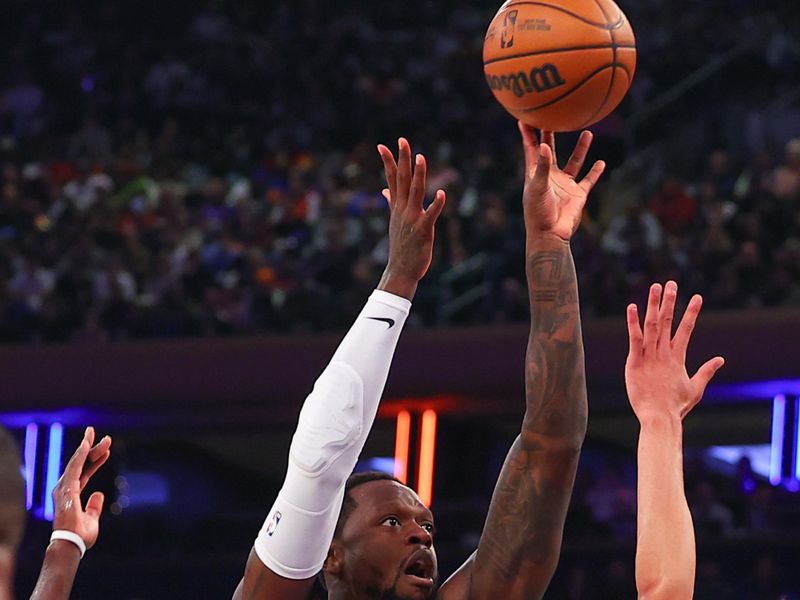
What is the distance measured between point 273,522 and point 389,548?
0.45 m

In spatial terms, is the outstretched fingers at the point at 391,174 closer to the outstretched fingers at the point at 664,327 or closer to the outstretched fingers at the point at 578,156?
the outstretched fingers at the point at 578,156

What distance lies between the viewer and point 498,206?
472 inches

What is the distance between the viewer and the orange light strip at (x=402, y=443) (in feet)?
35.1

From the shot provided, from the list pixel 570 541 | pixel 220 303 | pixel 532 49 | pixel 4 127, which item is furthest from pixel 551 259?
pixel 4 127

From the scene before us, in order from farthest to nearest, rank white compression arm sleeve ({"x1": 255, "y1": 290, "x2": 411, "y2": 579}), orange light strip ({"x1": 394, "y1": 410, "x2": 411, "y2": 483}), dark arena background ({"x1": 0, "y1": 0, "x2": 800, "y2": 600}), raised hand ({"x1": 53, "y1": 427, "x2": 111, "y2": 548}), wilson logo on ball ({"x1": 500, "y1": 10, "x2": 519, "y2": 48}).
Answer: orange light strip ({"x1": 394, "y1": 410, "x2": 411, "y2": 483})
dark arena background ({"x1": 0, "y1": 0, "x2": 800, "y2": 600})
wilson logo on ball ({"x1": 500, "y1": 10, "x2": 519, "y2": 48})
raised hand ({"x1": 53, "y1": 427, "x2": 111, "y2": 548})
white compression arm sleeve ({"x1": 255, "y1": 290, "x2": 411, "y2": 579})

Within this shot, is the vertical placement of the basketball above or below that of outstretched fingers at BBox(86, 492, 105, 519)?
above

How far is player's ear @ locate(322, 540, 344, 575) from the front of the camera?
313 cm

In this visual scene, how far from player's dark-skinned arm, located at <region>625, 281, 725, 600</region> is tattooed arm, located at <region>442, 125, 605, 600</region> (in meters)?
0.18

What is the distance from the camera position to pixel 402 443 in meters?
10.7

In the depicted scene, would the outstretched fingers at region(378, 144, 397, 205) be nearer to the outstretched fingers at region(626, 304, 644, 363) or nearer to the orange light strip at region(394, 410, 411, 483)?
the outstretched fingers at region(626, 304, 644, 363)

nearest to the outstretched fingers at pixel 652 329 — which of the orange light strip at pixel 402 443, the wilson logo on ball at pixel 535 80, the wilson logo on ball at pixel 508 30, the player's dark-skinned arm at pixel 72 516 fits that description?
the wilson logo on ball at pixel 535 80

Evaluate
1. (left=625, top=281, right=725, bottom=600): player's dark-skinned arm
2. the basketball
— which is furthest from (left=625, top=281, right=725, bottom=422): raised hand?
the basketball

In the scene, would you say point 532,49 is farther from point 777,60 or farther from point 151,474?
point 777,60

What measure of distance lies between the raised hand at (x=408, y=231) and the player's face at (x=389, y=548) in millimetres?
458
